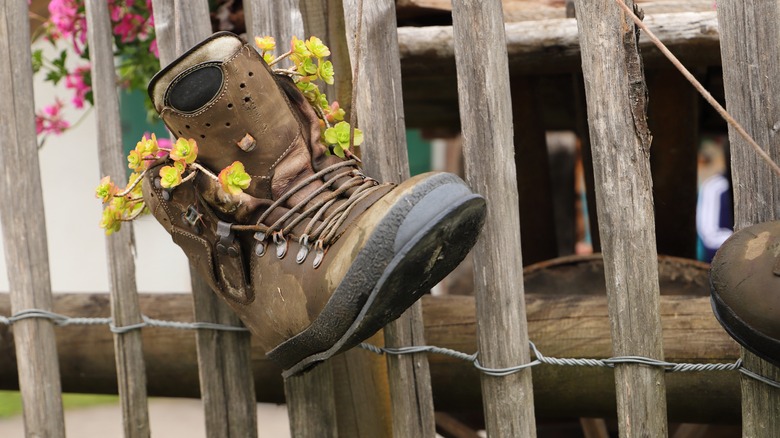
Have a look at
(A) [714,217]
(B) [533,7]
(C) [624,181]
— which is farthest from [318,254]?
(A) [714,217]

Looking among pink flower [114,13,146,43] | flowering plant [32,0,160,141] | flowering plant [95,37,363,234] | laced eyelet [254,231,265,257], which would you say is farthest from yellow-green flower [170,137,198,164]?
pink flower [114,13,146,43]

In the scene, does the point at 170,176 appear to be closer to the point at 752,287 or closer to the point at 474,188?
the point at 474,188

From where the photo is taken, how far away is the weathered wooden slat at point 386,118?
1.56m

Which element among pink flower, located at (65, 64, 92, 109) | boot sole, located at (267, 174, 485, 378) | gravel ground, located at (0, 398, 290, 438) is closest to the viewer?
boot sole, located at (267, 174, 485, 378)

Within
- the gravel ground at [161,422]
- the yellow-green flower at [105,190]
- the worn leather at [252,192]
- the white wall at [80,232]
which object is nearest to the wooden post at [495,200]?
the worn leather at [252,192]

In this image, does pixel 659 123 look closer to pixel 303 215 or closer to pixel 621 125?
pixel 621 125

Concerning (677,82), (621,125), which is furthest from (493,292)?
(677,82)

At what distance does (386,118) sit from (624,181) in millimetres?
423

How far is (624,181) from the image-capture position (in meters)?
1.40

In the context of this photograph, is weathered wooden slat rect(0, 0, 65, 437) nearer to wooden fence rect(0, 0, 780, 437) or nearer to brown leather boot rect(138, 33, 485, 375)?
wooden fence rect(0, 0, 780, 437)

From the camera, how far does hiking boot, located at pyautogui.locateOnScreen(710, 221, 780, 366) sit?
1.16 m

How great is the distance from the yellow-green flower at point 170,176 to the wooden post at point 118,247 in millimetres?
501

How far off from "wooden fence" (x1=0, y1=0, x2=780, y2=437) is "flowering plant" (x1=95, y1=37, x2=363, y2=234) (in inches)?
3.3

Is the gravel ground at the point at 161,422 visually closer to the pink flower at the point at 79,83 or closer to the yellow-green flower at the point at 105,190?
the pink flower at the point at 79,83
